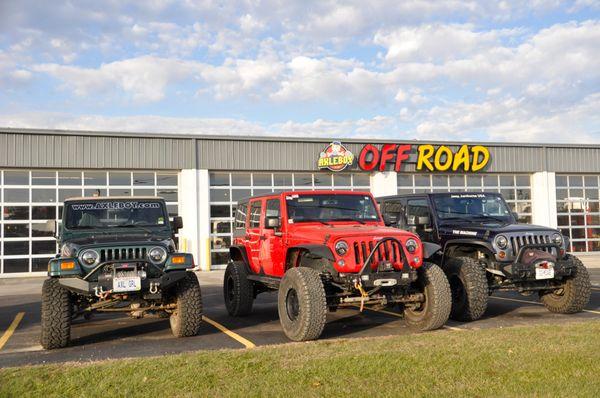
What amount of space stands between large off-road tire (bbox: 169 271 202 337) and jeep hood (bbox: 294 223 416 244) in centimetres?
162

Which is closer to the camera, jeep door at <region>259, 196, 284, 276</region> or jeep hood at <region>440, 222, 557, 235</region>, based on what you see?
jeep door at <region>259, 196, 284, 276</region>

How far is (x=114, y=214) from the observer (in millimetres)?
8883

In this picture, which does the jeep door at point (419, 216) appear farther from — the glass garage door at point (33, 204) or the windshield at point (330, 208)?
the glass garage door at point (33, 204)

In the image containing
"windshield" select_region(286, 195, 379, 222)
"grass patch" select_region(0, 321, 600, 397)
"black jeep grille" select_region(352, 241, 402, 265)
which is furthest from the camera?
"windshield" select_region(286, 195, 379, 222)

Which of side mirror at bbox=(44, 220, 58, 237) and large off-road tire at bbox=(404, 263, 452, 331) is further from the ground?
side mirror at bbox=(44, 220, 58, 237)

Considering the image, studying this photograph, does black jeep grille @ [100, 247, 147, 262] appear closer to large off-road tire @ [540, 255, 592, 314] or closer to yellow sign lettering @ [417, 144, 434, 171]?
large off-road tire @ [540, 255, 592, 314]

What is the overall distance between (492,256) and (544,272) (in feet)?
2.56

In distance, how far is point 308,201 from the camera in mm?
8828

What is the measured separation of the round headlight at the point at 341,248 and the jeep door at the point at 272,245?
1.34 m

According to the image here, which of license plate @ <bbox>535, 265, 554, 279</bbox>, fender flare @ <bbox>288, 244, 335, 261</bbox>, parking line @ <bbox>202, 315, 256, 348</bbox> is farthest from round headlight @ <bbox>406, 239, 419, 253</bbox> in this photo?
parking line @ <bbox>202, 315, 256, 348</bbox>

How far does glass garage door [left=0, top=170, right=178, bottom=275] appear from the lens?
19.8 meters

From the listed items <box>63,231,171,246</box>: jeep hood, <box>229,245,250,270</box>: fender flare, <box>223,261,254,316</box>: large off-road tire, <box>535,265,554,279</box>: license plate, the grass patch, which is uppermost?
<box>63,231,171,246</box>: jeep hood

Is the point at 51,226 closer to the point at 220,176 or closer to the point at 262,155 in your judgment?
the point at 220,176

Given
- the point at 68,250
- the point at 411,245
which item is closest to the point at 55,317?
the point at 68,250
